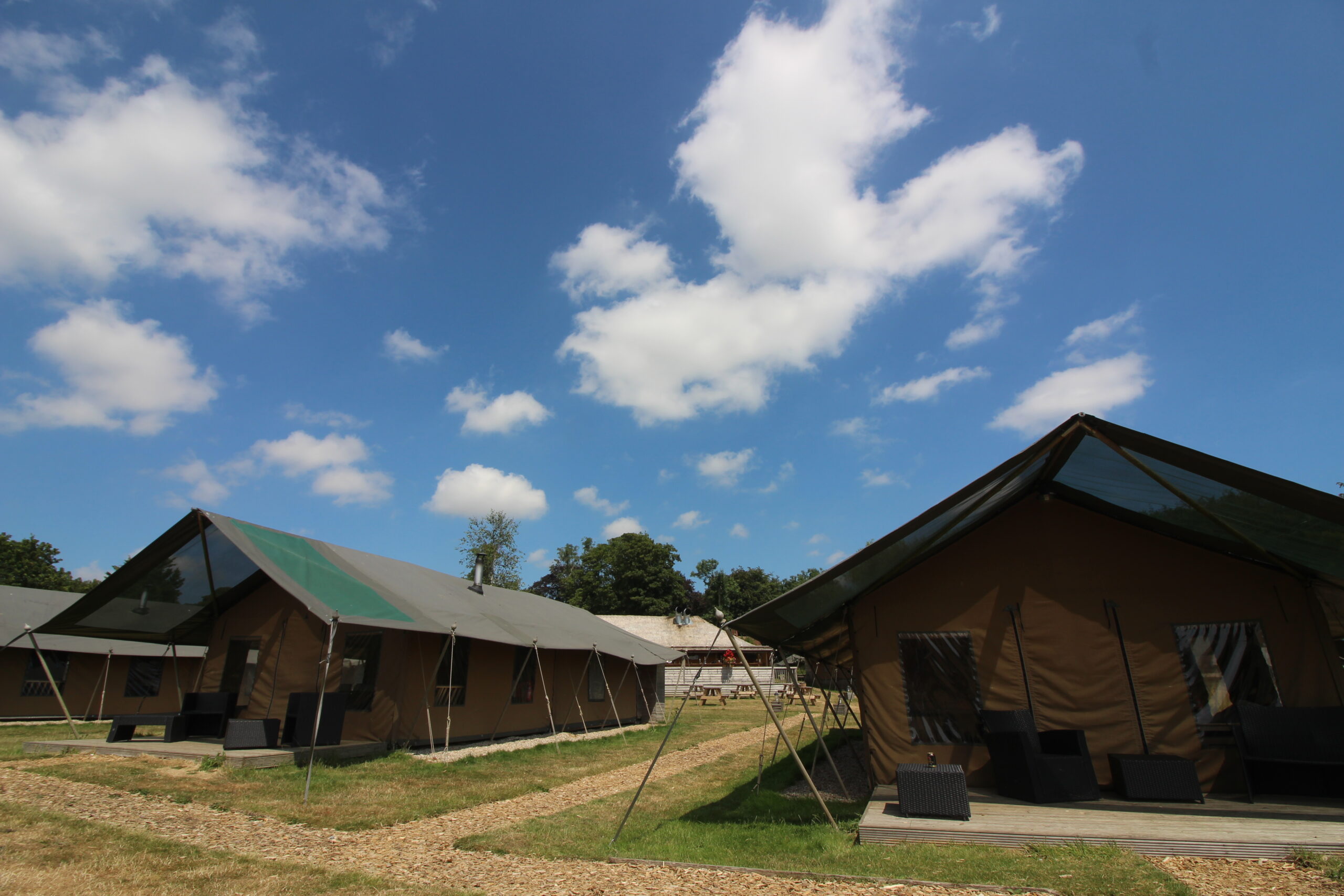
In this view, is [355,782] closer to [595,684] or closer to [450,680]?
[450,680]

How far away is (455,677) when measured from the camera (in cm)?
1191

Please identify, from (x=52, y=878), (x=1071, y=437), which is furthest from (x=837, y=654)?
(x=52, y=878)

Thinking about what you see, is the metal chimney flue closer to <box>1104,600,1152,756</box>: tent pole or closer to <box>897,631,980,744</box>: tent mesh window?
<box>897,631,980,744</box>: tent mesh window

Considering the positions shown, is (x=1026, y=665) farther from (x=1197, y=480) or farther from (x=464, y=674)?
(x=464, y=674)

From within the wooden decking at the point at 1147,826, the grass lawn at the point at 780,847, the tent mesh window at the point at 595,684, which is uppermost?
the tent mesh window at the point at 595,684

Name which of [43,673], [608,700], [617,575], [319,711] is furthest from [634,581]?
[319,711]

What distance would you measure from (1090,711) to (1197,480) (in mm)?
2914

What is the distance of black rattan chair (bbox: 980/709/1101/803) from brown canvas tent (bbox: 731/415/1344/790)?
508mm

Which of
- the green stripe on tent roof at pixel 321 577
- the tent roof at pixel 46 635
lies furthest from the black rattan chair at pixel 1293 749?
the tent roof at pixel 46 635

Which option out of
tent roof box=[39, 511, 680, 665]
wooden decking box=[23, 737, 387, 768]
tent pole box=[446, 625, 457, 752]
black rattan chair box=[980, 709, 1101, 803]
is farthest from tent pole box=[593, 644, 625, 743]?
black rattan chair box=[980, 709, 1101, 803]

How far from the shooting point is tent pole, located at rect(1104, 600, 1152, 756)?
6695 mm

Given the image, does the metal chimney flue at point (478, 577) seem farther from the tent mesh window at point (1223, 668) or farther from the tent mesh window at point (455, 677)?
the tent mesh window at point (1223, 668)

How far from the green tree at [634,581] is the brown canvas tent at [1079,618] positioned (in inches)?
1665

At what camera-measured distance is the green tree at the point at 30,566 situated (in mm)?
37062
